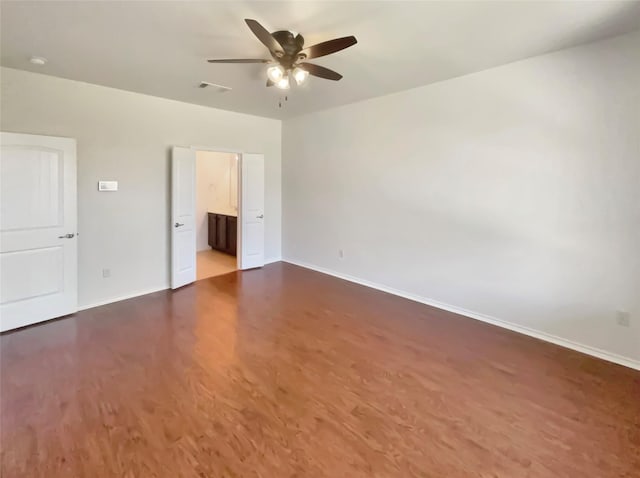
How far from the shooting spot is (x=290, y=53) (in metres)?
2.70

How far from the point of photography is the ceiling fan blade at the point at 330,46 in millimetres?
2301

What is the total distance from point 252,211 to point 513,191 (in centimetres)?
405

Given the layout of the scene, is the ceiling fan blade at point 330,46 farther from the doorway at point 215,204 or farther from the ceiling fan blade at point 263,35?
the doorway at point 215,204

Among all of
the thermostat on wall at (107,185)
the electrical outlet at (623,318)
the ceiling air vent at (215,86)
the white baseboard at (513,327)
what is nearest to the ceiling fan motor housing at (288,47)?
the ceiling air vent at (215,86)

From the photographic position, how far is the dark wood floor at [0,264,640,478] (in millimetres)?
1955

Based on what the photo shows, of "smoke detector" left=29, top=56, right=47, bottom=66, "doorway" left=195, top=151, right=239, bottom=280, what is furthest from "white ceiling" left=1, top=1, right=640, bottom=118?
"doorway" left=195, top=151, right=239, bottom=280

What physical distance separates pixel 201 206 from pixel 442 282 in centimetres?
536

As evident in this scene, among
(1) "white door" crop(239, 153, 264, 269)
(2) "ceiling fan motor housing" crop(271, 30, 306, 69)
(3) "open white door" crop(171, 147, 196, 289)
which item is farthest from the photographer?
(1) "white door" crop(239, 153, 264, 269)

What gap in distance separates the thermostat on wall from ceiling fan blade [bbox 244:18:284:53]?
2934 mm

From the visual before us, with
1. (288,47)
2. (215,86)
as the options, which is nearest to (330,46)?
(288,47)

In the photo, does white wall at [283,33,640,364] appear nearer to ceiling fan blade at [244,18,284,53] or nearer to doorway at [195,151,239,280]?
ceiling fan blade at [244,18,284,53]

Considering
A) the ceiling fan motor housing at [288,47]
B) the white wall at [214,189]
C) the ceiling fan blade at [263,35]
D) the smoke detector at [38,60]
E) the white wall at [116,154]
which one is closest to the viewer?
the ceiling fan blade at [263,35]

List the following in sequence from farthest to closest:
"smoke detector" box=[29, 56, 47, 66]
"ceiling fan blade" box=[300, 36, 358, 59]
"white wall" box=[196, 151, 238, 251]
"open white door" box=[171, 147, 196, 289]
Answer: "white wall" box=[196, 151, 238, 251]
"open white door" box=[171, 147, 196, 289]
"smoke detector" box=[29, 56, 47, 66]
"ceiling fan blade" box=[300, 36, 358, 59]

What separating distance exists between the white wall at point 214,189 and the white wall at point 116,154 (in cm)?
221
